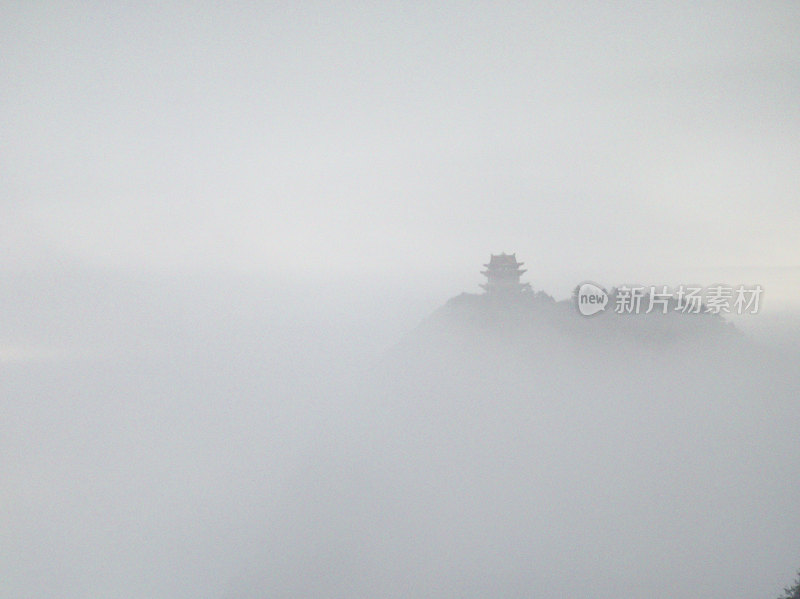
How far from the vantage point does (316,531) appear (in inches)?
3041

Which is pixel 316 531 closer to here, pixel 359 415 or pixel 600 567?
pixel 359 415

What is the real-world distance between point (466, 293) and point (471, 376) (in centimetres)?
1347

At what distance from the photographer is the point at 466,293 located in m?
89.8

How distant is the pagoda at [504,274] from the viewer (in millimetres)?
79750

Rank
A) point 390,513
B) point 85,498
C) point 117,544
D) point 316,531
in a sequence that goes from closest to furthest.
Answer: point 390,513
point 316,531
point 117,544
point 85,498

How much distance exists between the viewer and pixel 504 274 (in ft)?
265

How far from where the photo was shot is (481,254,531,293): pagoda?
7975cm

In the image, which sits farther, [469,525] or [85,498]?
[85,498]

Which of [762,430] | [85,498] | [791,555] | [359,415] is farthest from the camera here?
[85,498]

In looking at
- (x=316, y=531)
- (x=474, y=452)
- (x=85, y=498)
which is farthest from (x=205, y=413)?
(x=474, y=452)

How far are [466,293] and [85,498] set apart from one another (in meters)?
123

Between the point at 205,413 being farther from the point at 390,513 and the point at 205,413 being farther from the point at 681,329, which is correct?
the point at 681,329

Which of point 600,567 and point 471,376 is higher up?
point 471,376

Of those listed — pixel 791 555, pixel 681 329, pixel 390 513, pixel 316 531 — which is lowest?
pixel 316 531
